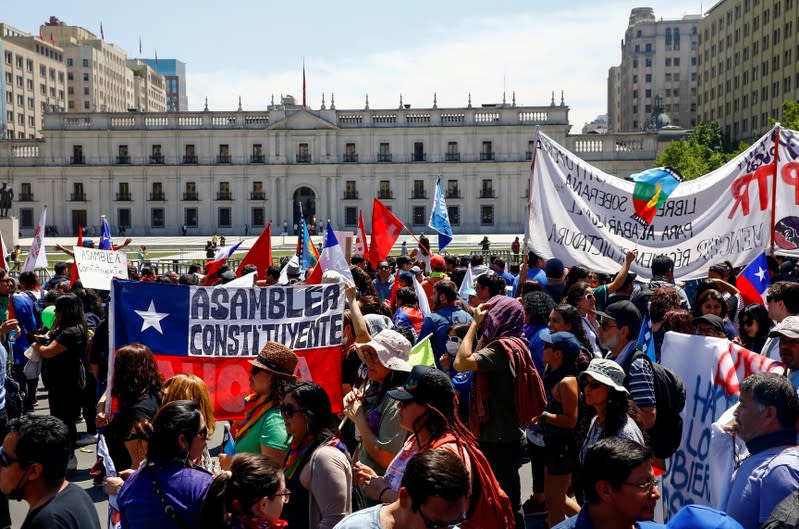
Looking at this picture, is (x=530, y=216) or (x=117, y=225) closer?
(x=530, y=216)

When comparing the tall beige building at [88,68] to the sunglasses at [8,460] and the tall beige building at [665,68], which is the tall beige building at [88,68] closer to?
the tall beige building at [665,68]

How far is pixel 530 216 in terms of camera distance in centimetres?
941

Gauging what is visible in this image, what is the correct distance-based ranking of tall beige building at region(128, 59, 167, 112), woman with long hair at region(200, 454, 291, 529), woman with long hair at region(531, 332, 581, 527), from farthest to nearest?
tall beige building at region(128, 59, 167, 112), woman with long hair at region(531, 332, 581, 527), woman with long hair at region(200, 454, 291, 529)

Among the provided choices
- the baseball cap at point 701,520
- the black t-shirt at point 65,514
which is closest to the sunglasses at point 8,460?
the black t-shirt at point 65,514

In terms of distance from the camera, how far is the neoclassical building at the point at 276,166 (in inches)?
2857

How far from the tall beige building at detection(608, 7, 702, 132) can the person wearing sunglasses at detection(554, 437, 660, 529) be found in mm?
118764

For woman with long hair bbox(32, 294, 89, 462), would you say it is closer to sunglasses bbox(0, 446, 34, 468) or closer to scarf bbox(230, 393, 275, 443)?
scarf bbox(230, 393, 275, 443)

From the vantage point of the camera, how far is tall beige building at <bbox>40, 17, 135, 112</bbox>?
121000 mm

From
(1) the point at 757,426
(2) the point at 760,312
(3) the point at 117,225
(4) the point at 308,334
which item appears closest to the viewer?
(1) the point at 757,426

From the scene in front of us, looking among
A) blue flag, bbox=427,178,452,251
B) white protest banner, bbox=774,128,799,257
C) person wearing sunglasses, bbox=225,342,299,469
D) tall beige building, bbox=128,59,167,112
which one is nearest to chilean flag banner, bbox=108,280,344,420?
person wearing sunglasses, bbox=225,342,299,469

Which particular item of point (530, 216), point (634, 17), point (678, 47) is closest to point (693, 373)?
point (530, 216)

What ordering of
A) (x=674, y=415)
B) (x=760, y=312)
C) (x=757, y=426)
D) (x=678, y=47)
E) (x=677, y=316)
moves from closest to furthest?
(x=757, y=426) → (x=674, y=415) → (x=677, y=316) → (x=760, y=312) → (x=678, y=47)

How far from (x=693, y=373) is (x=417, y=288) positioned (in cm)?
411

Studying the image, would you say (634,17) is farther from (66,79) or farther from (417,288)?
(417,288)
